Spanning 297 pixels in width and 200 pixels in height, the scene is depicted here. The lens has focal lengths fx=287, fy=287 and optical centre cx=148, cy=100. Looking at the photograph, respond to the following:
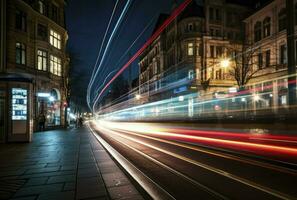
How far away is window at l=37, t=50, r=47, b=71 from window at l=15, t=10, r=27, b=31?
A: 3.27 m

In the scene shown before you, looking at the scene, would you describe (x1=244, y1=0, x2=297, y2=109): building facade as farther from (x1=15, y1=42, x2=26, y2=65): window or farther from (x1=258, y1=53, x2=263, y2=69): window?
(x1=15, y1=42, x2=26, y2=65): window

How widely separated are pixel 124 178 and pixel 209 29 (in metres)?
42.6

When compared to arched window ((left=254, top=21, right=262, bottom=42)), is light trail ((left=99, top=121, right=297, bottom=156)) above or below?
below

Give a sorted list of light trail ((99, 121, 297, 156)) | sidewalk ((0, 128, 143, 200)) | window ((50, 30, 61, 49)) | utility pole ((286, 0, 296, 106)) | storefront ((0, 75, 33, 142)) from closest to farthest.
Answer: sidewalk ((0, 128, 143, 200)), light trail ((99, 121, 297, 156)), utility pole ((286, 0, 296, 106)), storefront ((0, 75, 33, 142)), window ((50, 30, 61, 49))

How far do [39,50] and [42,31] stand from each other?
2415mm

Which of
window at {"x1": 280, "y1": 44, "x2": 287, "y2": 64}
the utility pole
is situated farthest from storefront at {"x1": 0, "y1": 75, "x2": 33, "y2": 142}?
window at {"x1": 280, "y1": 44, "x2": 287, "y2": 64}

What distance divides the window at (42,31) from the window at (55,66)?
2672 millimetres

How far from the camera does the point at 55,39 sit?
36312 millimetres

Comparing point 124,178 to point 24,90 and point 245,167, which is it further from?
point 24,90

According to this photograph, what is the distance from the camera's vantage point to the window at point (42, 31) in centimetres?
3223

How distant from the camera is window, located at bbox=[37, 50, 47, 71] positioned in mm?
32219

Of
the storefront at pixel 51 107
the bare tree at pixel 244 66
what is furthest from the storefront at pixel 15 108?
the bare tree at pixel 244 66

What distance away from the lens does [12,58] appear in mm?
28156

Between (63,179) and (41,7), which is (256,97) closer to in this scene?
(63,179)
